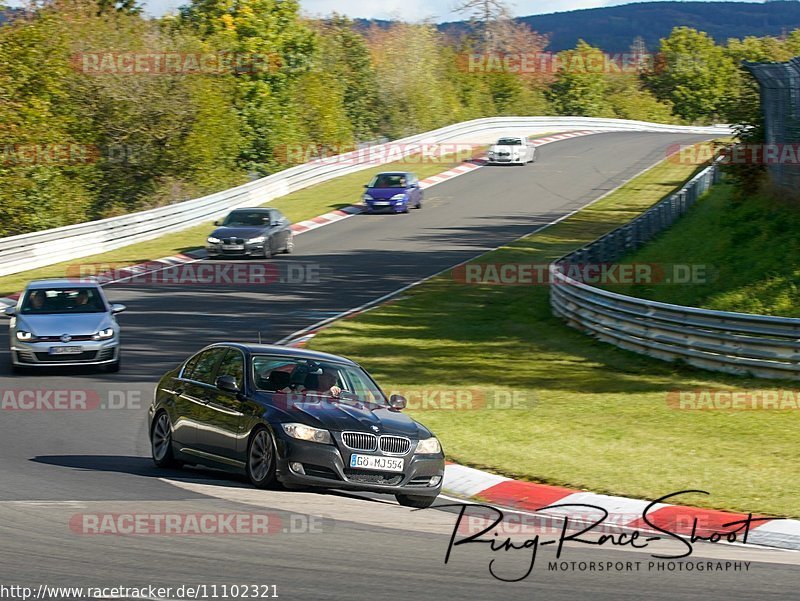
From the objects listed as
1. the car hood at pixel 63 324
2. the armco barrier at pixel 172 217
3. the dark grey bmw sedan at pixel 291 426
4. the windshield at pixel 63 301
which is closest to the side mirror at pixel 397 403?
the dark grey bmw sedan at pixel 291 426

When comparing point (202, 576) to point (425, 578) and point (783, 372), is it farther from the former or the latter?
point (783, 372)

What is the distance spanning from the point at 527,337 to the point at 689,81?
10017cm

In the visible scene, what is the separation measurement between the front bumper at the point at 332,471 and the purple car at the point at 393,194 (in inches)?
1294

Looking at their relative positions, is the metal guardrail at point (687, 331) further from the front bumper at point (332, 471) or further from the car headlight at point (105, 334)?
the front bumper at point (332, 471)

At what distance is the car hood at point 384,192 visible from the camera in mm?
43531

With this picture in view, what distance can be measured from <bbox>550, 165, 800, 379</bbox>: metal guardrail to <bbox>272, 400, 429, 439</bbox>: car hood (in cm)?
810

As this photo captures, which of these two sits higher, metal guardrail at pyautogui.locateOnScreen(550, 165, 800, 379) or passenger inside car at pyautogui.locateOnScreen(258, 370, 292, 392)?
passenger inside car at pyautogui.locateOnScreen(258, 370, 292, 392)

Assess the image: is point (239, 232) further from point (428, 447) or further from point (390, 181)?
point (428, 447)

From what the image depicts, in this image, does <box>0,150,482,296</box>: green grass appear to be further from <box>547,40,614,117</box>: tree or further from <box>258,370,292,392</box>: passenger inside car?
<box>547,40,614,117</box>: tree

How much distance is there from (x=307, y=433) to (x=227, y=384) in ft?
4.05

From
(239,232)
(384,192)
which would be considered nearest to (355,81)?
(384,192)

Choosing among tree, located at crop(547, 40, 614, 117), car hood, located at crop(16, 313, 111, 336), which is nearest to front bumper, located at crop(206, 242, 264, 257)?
car hood, located at crop(16, 313, 111, 336)

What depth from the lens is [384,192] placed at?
43.7 meters

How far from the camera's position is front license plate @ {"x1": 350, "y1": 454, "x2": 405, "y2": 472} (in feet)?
35.4
